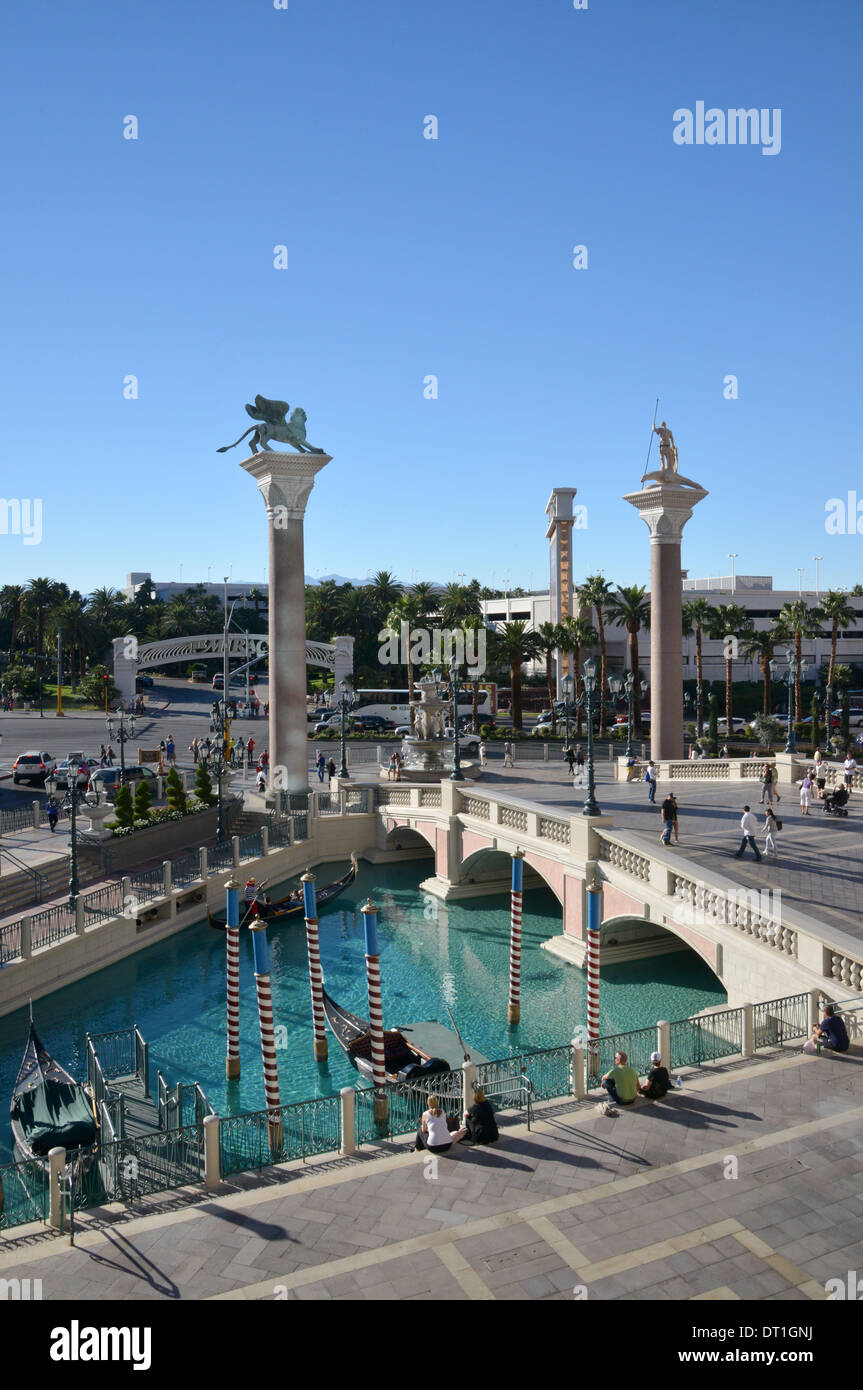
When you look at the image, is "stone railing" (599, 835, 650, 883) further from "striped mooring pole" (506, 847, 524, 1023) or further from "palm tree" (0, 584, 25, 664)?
"palm tree" (0, 584, 25, 664)

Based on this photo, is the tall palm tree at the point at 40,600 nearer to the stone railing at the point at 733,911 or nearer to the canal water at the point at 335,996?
the canal water at the point at 335,996

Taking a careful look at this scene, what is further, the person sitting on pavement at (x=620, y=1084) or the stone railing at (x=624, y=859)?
the stone railing at (x=624, y=859)

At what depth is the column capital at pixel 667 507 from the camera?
3859cm

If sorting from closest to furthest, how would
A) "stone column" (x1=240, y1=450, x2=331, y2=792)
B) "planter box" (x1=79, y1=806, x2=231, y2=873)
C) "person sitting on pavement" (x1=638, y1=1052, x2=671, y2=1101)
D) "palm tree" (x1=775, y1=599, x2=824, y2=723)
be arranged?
"person sitting on pavement" (x1=638, y1=1052, x2=671, y2=1101)
"planter box" (x1=79, y1=806, x2=231, y2=873)
"stone column" (x1=240, y1=450, x2=331, y2=792)
"palm tree" (x1=775, y1=599, x2=824, y2=723)

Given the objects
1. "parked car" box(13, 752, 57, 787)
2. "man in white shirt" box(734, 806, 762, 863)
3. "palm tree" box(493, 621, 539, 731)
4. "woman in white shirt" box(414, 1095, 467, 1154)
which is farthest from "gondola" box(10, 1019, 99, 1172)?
"palm tree" box(493, 621, 539, 731)

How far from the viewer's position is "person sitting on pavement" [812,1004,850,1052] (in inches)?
595

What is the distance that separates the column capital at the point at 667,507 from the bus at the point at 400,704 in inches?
1098

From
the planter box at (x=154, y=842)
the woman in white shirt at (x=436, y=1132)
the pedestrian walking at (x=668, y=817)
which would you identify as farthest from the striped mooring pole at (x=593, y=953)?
the planter box at (x=154, y=842)

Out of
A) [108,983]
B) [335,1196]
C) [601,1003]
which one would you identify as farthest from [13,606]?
[335,1196]

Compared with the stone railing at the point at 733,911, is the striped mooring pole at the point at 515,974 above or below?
below


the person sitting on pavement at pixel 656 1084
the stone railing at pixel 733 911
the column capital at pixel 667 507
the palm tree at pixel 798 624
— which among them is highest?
the column capital at pixel 667 507

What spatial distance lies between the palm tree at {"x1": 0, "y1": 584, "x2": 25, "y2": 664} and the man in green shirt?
97466mm

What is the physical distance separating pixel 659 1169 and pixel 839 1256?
2487 millimetres
